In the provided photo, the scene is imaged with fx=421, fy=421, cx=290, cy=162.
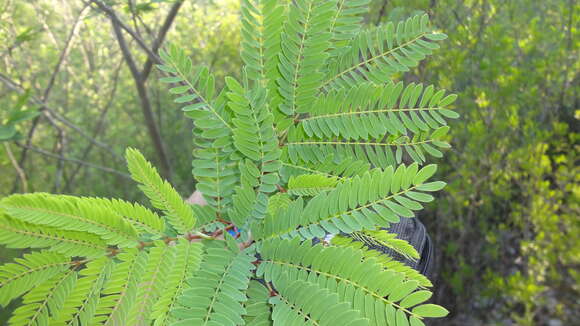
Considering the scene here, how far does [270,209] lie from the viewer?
0.53 metres

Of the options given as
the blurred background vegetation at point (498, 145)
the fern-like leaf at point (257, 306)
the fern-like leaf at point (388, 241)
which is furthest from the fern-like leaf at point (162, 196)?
the blurred background vegetation at point (498, 145)

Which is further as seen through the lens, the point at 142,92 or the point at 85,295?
the point at 142,92

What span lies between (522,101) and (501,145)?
0.71 feet

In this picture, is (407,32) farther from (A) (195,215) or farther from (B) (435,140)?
(A) (195,215)

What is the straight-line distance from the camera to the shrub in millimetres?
424

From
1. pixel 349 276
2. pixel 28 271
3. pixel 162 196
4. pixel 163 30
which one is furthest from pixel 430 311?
pixel 163 30

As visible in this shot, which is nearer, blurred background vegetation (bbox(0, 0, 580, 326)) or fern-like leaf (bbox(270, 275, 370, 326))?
fern-like leaf (bbox(270, 275, 370, 326))

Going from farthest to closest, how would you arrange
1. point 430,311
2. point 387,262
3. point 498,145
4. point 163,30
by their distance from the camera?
point 498,145
point 163,30
point 387,262
point 430,311

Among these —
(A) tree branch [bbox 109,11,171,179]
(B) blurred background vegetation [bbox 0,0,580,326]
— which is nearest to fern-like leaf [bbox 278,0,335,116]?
(B) blurred background vegetation [bbox 0,0,580,326]

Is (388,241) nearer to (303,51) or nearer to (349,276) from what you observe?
(349,276)

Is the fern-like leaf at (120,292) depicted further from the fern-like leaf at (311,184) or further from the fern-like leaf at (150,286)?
the fern-like leaf at (311,184)

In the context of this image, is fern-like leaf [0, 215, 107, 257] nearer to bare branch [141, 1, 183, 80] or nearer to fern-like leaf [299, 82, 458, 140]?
fern-like leaf [299, 82, 458, 140]

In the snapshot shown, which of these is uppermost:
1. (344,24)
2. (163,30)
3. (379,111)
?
(163,30)

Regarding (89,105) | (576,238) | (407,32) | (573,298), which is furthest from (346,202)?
(89,105)
